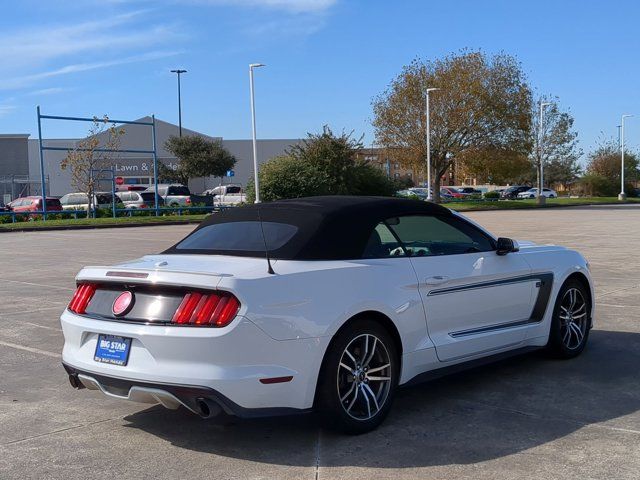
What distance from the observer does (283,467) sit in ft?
14.0

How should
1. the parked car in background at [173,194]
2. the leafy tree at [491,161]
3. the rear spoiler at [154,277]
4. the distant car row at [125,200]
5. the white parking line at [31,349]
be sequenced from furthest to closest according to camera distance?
the leafy tree at [491,161]
the parked car in background at [173,194]
the distant car row at [125,200]
the white parking line at [31,349]
the rear spoiler at [154,277]

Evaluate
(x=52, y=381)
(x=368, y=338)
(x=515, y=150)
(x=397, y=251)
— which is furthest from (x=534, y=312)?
(x=515, y=150)

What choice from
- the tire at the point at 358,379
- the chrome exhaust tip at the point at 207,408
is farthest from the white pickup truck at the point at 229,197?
the chrome exhaust tip at the point at 207,408

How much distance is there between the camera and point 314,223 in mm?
5105

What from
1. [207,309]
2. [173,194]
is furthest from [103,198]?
[207,309]

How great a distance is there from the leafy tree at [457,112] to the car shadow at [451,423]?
1785 inches

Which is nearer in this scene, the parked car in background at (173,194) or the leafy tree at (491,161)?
the parked car in background at (173,194)

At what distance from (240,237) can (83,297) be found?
3.85 feet

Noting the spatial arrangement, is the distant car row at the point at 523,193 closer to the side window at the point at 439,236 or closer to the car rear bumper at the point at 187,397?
the side window at the point at 439,236

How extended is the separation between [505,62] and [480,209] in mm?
Answer: 11260

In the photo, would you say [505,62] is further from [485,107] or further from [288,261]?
[288,261]

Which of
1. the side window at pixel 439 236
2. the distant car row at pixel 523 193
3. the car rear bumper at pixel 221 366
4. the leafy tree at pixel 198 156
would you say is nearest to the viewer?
the car rear bumper at pixel 221 366

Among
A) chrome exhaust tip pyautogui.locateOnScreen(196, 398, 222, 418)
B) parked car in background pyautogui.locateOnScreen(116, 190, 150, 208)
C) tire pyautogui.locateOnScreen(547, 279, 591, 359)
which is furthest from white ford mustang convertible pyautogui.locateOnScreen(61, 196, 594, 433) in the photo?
parked car in background pyautogui.locateOnScreen(116, 190, 150, 208)

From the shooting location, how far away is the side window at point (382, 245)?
16.9ft
